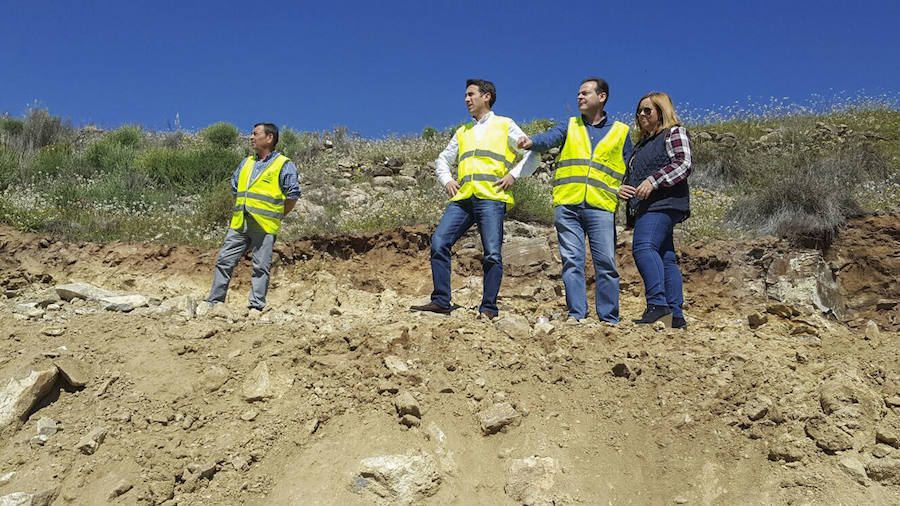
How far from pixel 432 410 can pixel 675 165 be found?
2355 millimetres

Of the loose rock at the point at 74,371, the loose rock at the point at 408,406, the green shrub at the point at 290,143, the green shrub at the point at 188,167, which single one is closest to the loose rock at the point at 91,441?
the loose rock at the point at 74,371

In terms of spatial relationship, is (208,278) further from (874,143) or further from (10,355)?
(874,143)

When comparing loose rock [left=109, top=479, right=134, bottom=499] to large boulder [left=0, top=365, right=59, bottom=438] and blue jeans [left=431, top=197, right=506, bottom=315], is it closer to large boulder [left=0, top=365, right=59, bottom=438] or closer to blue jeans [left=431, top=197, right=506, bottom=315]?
large boulder [left=0, top=365, right=59, bottom=438]

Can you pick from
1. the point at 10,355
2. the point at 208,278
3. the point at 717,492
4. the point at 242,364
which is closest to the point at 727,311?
the point at 717,492

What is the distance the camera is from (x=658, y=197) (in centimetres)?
450

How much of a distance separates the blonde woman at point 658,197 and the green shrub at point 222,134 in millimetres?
12652

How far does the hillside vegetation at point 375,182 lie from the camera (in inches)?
304

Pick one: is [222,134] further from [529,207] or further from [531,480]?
[531,480]

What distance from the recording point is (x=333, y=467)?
303 centimetres

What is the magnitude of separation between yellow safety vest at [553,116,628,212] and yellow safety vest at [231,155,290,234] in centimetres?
240

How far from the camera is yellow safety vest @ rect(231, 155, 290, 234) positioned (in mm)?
5512

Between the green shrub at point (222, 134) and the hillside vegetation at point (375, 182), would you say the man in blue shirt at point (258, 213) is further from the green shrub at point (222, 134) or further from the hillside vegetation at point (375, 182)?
the green shrub at point (222, 134)

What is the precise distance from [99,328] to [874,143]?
12.3 meters

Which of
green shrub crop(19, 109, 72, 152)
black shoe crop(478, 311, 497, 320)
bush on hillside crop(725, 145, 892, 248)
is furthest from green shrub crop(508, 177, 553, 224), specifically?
green shrub crop(19, 109, 72, 152)
